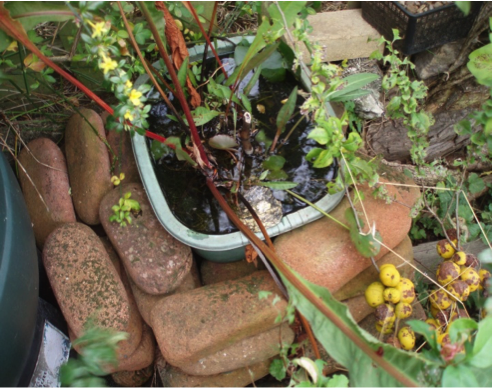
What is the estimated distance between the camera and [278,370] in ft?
5.59

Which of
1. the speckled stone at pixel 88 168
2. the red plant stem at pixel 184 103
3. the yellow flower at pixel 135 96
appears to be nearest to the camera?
the yellow flower at pixel 135 96

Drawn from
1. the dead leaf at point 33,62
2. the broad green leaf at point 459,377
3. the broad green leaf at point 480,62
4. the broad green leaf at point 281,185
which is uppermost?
the dead leaf at point 33,62

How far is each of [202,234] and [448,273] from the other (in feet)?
2.89

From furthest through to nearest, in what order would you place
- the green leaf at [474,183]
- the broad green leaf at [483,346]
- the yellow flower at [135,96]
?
the green leaf at [474,183] → the yellow flower at [135,96] → the broad green leaf at [483,346]

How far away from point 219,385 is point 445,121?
164 cm

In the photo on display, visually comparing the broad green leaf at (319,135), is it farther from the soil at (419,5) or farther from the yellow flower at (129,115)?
the soil at (419,5)

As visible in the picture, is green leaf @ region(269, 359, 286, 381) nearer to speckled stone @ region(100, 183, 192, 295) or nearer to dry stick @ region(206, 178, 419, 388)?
speckled stone @ region(100, 183, 192, 295)

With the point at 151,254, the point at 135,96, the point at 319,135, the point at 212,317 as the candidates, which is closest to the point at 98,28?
the point at 135,96

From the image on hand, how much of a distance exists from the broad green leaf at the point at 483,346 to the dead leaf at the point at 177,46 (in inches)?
46.5

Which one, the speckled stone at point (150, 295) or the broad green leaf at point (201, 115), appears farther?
the speckled stone at point (150, 295)

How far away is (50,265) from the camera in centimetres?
178

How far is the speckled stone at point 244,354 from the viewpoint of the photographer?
166 centimetres

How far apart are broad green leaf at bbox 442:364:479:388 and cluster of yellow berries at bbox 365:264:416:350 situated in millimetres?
560

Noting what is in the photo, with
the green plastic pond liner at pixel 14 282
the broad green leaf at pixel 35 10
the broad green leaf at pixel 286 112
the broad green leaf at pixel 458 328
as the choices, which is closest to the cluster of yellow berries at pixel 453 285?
the broad green leaf at pixel 458 328
